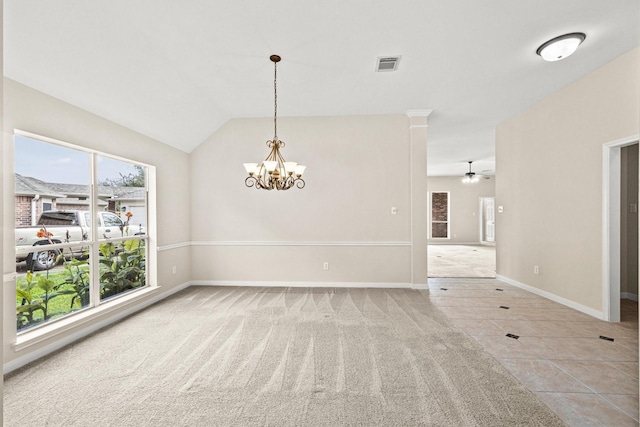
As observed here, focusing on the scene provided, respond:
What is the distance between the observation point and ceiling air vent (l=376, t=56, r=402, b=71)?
3.12 m

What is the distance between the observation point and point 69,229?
295 centimetres

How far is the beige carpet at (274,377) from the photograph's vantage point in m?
1.91

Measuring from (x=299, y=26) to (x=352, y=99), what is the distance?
161 centimetres

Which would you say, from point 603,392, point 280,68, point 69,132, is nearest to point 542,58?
point 280,68

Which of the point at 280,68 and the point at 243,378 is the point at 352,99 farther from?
the point at 243,378

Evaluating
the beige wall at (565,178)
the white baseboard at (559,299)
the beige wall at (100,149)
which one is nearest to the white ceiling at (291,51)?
the beige wall at (100,149)

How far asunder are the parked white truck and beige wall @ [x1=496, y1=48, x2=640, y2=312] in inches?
225

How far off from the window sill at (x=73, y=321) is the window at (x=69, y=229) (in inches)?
3.0

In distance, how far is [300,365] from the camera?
245cm

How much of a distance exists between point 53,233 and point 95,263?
0.56 metres

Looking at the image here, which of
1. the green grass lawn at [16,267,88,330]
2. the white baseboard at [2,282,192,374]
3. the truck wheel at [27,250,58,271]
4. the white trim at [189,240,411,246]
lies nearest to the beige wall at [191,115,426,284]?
the white trim at [189,240,411,246]

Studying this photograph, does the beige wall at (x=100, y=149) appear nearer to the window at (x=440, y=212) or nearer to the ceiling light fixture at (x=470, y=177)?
the ceiling light fixture at (x=470, y=177)

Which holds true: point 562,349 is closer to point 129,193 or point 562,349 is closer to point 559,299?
point 559,299

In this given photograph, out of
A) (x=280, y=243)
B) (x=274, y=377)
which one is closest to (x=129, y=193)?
(x=280, y=243)
